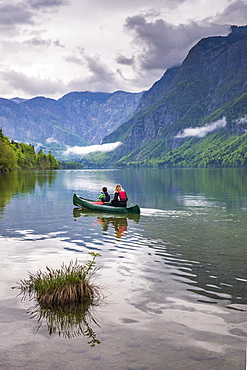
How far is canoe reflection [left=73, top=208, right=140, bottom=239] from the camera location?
3002cm

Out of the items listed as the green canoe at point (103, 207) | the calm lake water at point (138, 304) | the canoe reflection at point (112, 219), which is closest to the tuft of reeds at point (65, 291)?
the calm lake water at point (138, 304)

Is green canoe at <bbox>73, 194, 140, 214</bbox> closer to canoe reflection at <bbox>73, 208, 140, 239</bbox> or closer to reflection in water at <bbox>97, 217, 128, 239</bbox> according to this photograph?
canoe reflection at <bbox>73, 208, 140, 239</bbox>

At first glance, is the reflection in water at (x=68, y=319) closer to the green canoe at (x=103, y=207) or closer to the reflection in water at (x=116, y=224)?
the reflection in water at (x=116, y=224)

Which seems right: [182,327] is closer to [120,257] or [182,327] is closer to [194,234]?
[120,257]

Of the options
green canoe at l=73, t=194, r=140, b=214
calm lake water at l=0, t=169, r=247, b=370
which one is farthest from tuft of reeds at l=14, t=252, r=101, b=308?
green canoe at l=73, t=194, r=140, b=214

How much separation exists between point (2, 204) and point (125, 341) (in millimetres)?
40474

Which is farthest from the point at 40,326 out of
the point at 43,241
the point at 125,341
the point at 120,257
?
the point at 43,241

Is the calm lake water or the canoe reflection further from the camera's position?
the canoe reflection

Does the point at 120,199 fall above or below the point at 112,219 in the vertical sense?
above

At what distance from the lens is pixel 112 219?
35688 millimetres

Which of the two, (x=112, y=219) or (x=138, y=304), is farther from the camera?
(x=112, y=219)

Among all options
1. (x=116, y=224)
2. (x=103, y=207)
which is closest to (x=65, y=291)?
(x=116, y=224)

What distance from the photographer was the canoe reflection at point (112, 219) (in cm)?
3002

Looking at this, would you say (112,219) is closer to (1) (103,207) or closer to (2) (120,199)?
(2) (120,199)
